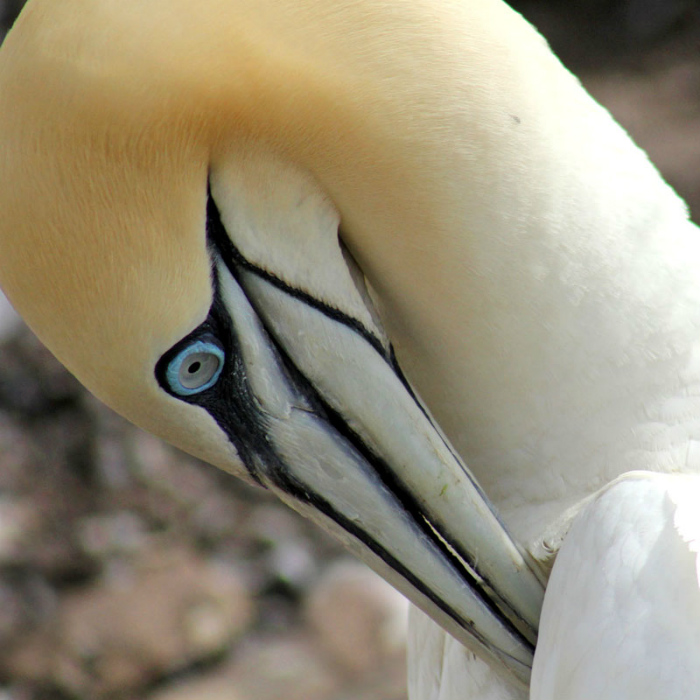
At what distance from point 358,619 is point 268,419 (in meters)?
3.45

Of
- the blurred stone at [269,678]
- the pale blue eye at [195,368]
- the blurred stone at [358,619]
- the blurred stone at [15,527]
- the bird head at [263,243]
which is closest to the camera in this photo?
the bird head at [263,243]

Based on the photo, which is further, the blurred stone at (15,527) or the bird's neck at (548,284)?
the blurred stone at (15,527)

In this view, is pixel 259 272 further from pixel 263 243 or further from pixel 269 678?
pixel 269 678

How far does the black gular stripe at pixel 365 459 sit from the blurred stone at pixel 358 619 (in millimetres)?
3167

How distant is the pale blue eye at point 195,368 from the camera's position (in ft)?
5.78

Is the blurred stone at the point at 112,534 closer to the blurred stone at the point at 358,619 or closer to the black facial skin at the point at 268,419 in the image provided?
the blurred stone at the point at 358,619

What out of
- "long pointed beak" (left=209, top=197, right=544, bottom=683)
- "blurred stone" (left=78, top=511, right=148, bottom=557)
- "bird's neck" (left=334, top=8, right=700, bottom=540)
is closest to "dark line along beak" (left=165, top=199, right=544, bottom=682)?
"long pointed beak" (left=209, top=197, right=544, bottom=683)

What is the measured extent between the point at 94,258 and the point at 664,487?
0.97m

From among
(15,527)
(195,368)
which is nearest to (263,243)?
(195,368)

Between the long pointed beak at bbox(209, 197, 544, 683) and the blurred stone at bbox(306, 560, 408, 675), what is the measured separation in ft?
10.4

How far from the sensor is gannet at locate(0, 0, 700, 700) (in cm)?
162

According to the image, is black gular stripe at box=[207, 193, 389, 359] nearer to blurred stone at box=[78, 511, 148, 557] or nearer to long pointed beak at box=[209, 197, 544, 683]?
long pointed beak at box=[209, 197, 544, 683]

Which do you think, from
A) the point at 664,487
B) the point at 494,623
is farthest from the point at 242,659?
the point at 664,487

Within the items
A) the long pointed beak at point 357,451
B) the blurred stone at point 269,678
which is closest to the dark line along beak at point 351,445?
the long pointed beak at point 357,451
